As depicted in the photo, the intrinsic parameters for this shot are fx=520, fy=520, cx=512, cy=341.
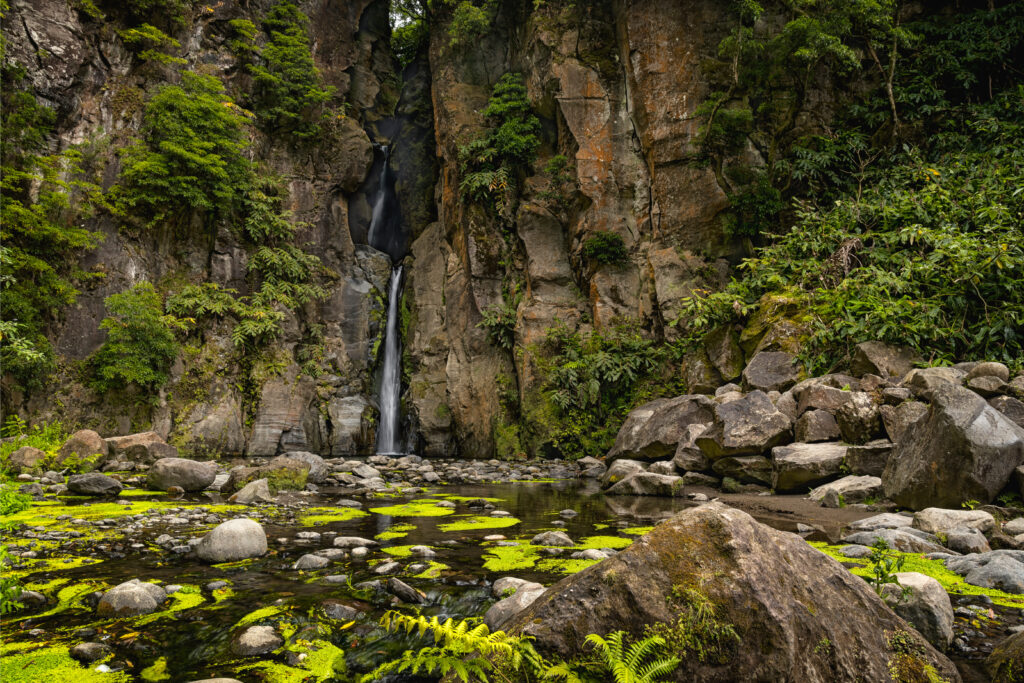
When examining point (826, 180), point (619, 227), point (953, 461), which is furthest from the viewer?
point (619, 227)

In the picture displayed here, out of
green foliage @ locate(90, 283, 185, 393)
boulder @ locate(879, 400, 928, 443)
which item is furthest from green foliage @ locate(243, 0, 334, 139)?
boulder @ locate(879, 400, 928, 443)

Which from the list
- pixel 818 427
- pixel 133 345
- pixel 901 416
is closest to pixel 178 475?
pixel 133 345

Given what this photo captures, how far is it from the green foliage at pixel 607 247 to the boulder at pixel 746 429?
7199 mm

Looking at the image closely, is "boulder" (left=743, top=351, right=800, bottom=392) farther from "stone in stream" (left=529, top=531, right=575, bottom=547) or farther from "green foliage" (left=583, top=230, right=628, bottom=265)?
"stone in stream" (left=529, top=531, right=575, bottom=547)

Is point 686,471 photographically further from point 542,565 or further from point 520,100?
point 520,100

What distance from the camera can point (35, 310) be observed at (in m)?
12.5

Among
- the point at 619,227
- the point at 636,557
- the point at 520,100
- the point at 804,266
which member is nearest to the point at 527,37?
→ the point at 520,100

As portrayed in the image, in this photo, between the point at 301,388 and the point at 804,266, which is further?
the point at 301,388

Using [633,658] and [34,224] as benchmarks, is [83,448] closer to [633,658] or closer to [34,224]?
[34,224]

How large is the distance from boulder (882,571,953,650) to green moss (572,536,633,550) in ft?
7.49

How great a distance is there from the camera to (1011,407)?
6164 millimetres

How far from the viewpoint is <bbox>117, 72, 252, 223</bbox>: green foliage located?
15.1 meters

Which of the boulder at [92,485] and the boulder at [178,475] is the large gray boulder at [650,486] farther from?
the boulder at [92,485]

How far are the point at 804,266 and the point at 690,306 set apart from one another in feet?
8.19
